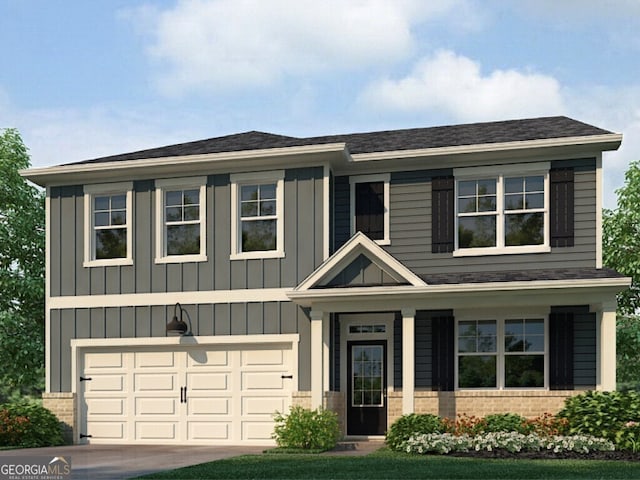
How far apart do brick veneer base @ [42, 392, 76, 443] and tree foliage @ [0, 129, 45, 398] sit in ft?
26.0

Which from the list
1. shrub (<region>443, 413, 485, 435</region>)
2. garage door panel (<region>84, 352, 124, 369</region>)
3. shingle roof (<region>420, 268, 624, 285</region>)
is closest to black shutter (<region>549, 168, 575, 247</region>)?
shingle roof (<region>420, 268, 624, 285</region>)

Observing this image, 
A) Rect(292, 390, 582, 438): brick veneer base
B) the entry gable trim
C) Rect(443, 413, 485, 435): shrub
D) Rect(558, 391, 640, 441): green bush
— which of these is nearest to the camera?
Rect(558, 391, 640, 441): green bush

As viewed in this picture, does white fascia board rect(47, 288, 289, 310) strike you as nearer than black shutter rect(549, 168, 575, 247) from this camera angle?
No

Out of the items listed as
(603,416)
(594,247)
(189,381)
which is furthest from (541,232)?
(189,381)

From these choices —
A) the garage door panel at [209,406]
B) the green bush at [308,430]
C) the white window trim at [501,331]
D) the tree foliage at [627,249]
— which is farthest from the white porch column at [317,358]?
the tree foliage at [627,249]

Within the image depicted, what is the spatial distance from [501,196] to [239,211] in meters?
5.35

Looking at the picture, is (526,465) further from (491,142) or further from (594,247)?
(491,142)

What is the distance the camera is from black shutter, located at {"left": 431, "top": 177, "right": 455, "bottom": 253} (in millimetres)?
19734

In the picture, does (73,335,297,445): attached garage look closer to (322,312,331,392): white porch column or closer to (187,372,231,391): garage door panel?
(187,372,231,391): garage door panel

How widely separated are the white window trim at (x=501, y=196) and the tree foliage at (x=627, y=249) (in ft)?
31.3

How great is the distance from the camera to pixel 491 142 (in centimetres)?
1962

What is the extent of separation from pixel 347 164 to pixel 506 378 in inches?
212

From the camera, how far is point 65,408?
20.5 meters

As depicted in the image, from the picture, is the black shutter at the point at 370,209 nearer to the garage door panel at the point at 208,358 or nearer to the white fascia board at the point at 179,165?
the white fascia board at the point at 179,165
